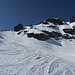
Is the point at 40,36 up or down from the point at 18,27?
down

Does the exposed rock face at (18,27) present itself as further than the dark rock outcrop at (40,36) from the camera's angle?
Yes

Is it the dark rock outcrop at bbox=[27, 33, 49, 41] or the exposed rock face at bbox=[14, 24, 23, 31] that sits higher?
the exposed rock face at bbox=[14, 24, 23, 31]

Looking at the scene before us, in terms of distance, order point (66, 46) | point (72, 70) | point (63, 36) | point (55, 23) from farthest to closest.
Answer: point (55, 23) < point (63, 36) < point (66, 46) < point (72, 70)

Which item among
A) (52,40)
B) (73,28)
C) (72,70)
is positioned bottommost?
(72,70)

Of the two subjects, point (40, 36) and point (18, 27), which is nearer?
point (40, 36)

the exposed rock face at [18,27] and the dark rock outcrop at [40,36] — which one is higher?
the exposed rock face at [18,27]

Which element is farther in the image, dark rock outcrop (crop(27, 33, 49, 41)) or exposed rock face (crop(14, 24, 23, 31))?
exposed rock face (crop(14, 24, 23, 31))

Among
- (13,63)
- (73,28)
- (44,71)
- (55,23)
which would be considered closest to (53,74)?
(44,71)

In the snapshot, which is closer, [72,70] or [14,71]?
[14,71]

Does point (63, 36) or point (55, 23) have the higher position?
point (55, 23)

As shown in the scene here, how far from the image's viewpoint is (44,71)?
16438mm

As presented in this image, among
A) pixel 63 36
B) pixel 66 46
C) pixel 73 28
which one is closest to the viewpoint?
pixel 66 46

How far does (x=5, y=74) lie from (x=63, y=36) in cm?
3170

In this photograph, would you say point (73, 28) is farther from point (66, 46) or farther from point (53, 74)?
point (53, 74)
